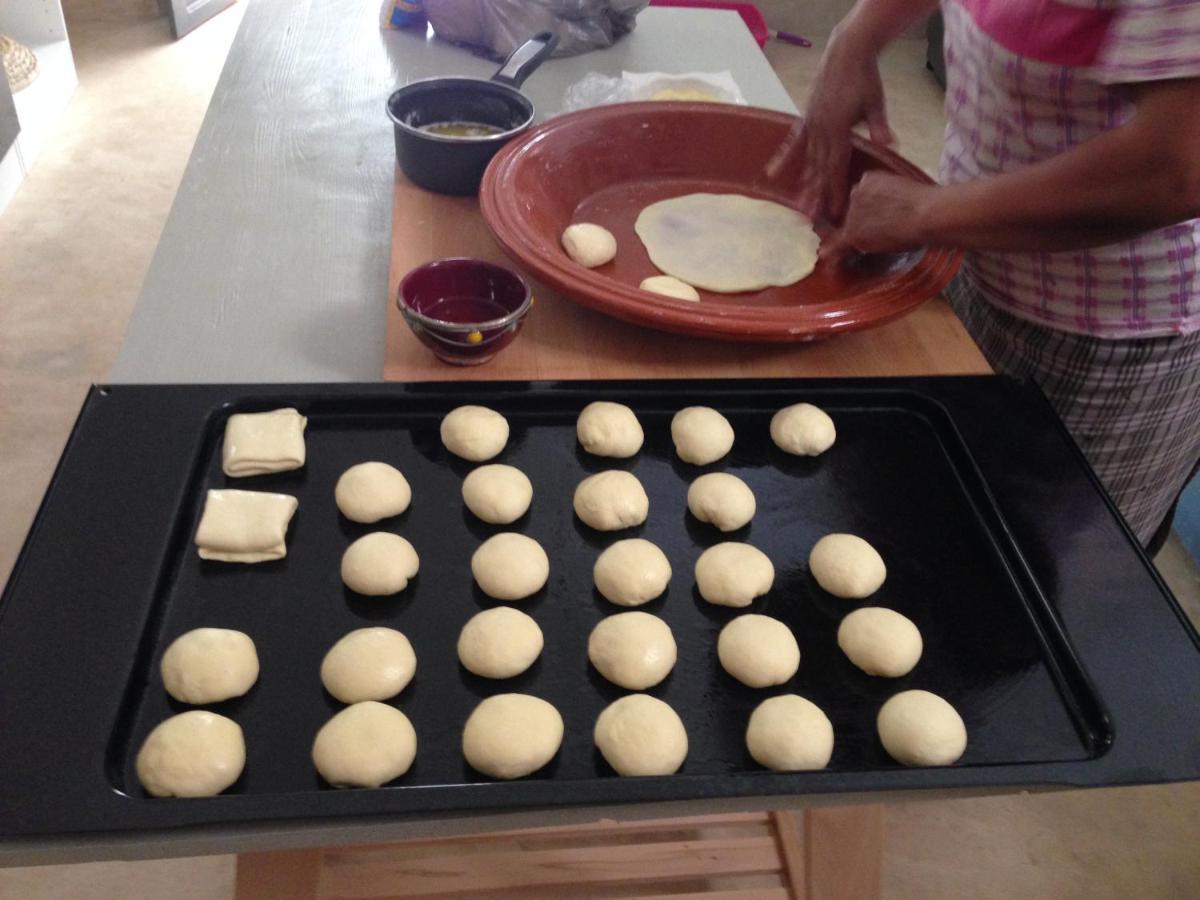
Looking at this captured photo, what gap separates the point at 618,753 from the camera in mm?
871

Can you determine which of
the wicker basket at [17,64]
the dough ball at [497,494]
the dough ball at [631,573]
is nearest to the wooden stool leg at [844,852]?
the dough ball at [631,573]

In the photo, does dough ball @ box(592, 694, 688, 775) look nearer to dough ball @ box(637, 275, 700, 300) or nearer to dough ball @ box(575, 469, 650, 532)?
dough ball @ box(575, 469, 650, 532)

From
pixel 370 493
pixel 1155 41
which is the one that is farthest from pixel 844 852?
pixel 1155 41

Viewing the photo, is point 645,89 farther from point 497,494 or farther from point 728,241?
point 497,494

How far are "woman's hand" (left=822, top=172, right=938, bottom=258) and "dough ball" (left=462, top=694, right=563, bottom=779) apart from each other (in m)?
0.74

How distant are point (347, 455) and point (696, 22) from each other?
A: 1.70m

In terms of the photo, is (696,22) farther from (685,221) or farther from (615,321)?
(615,321)

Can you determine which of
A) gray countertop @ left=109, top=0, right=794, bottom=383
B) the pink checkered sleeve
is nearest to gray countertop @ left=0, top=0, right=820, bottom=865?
gray countertop @ left=109, top=0, right=794, bottom=383

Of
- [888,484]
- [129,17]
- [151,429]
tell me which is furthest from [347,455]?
[129,17]

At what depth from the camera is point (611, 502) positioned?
1.10m

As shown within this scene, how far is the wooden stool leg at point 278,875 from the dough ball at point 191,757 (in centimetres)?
31

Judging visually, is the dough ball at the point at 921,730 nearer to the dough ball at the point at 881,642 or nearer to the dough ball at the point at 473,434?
the dough ball at the point at 881,642

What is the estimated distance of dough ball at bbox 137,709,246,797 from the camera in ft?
2.68

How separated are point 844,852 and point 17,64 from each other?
384cm
